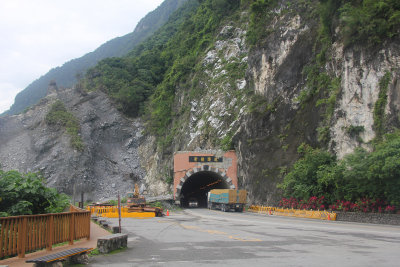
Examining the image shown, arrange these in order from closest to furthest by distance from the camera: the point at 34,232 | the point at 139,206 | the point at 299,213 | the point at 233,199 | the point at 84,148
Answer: the point at 34,232, the point at 299,213, the point at 139,206, the point at 233,199, the point at 84,148

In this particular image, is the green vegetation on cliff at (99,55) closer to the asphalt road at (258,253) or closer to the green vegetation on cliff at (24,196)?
the green vegetation on cliff at (24,196)

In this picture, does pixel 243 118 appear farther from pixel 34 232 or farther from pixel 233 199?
pixel 34 232

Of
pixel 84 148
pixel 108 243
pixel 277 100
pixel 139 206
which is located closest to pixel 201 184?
pixel 84 148

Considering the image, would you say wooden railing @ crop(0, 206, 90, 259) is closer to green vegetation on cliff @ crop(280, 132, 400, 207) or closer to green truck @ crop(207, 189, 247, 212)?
green vegetation on cliff @ crop(280, 132, 400, 207)

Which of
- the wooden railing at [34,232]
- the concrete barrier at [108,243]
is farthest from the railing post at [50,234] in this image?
the concrete barrier at [108,243]

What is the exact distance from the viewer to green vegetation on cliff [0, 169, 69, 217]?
1127 centimetres

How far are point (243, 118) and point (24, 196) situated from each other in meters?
32.9

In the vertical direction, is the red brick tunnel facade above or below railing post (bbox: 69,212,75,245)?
above

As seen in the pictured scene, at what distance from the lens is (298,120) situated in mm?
35062

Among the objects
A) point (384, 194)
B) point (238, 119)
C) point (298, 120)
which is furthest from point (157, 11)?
point (384, 194)

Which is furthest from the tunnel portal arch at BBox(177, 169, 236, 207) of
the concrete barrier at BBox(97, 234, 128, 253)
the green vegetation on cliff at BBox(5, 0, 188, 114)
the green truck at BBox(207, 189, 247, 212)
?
the green vegetation on cliff at BBox(5, 0, 188, 114)

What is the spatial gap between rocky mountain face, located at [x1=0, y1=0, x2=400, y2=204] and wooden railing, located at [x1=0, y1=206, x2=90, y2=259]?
832 inches

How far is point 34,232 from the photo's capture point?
9.30m

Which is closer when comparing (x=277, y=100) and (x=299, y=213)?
(x=299, y=213)
